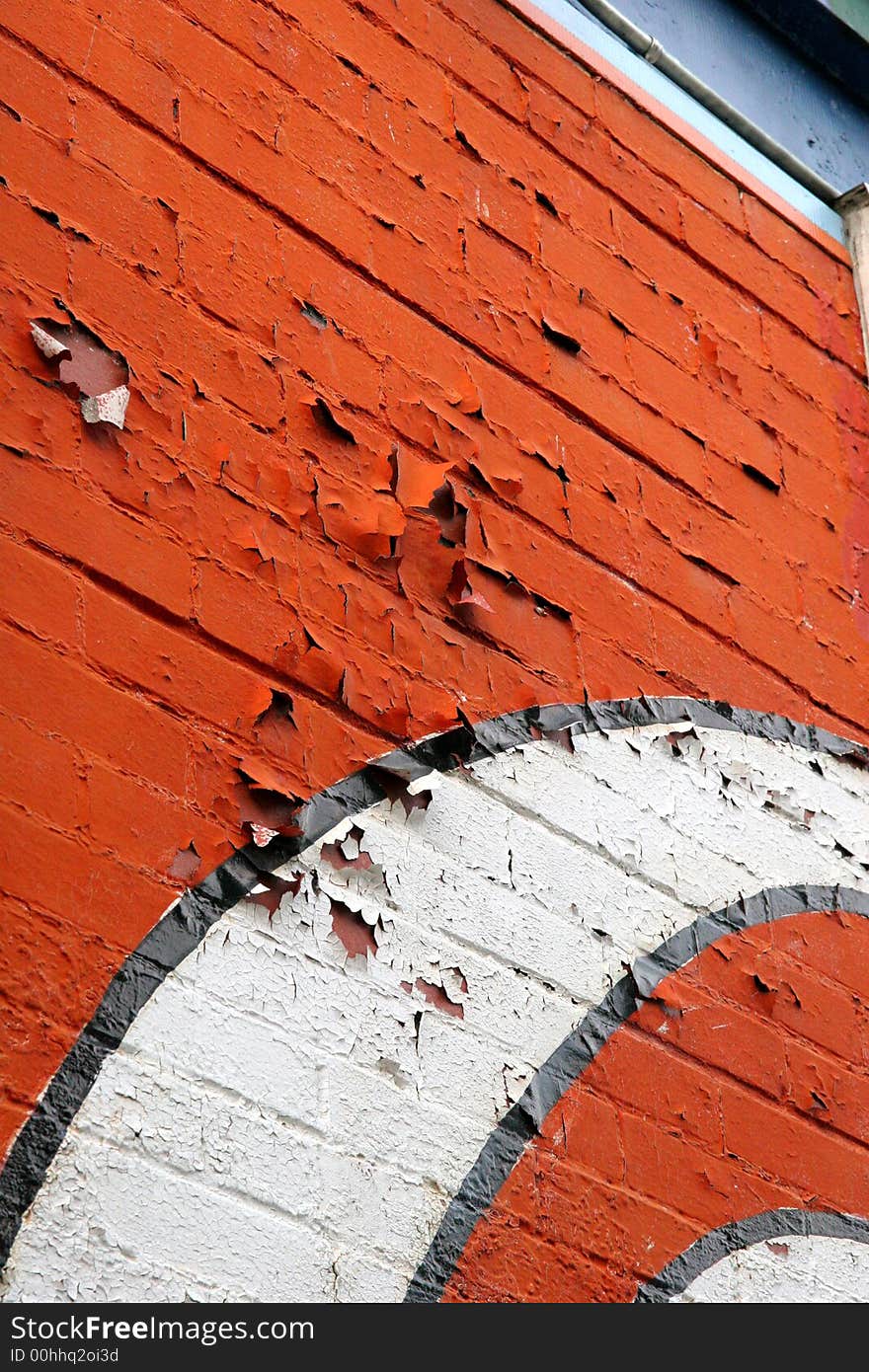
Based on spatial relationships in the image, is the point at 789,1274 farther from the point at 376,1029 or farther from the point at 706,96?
the point at 706,96

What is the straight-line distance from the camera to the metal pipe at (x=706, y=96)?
10.1 ft

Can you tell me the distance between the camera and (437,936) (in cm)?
209

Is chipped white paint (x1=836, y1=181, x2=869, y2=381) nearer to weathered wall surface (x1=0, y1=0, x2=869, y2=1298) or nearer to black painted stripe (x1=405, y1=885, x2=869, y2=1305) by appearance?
weathered wall surface (x1=0, y1=0, x2=869, y2=1298)

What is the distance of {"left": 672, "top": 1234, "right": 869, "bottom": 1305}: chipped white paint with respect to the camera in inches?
85.7

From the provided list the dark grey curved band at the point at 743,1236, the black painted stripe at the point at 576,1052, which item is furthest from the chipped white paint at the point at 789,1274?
the black painted stripe at the point at 576,1052

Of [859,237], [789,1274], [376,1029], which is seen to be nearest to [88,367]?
[376,1029]

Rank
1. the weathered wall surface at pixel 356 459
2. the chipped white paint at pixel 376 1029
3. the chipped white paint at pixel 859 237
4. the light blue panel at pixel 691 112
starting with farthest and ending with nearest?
the chipped white paint at pixel 859 237 → the light blue panel at pixel 691 112 → the weathered wall surface at pixel 356 459 → the chipped white paint at pixel 376 1029

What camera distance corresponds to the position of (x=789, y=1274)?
226cm

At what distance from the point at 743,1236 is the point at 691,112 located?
88.1 inches

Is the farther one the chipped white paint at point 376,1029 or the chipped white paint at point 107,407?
the chipped white paint at point 107,407

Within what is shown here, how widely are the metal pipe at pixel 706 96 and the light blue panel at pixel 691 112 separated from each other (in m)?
0.01

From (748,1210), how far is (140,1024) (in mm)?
1019

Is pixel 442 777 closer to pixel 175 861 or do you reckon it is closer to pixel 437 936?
pixel 437 936

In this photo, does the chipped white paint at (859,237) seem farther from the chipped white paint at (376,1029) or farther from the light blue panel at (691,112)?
the chipped white paint at (376,1029)
